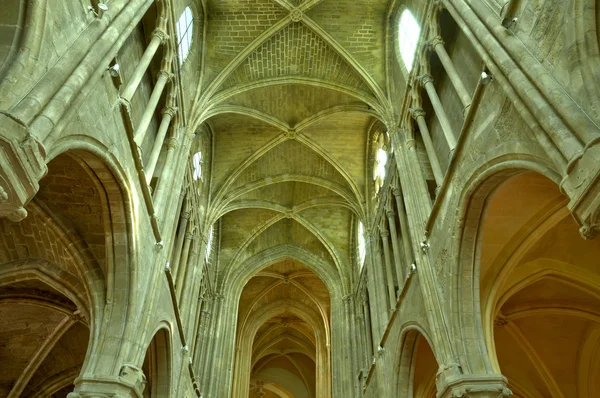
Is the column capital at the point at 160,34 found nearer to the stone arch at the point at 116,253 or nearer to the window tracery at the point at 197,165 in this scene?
the stone arch at the point at 116,253

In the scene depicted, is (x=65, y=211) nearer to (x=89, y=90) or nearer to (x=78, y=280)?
(x=78, y=280)

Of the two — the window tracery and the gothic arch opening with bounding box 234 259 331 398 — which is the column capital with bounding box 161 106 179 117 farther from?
the gothic arch opening with bounding box 234 259 331 398

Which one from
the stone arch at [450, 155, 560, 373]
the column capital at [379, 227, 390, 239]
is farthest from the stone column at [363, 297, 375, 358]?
the stone arch at [450, 155, 560, 373]

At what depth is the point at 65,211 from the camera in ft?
30.0

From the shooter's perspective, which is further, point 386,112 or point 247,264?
point 247,264

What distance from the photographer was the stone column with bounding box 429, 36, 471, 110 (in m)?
9.00

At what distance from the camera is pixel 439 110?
34.1ft

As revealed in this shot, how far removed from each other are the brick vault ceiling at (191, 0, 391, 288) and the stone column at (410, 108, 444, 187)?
2.66 meters

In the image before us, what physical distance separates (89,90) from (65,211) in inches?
138

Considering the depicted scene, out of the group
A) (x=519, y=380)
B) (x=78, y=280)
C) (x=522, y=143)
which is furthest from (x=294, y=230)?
(x=522, y=143)

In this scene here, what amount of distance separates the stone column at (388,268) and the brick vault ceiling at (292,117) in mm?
3358

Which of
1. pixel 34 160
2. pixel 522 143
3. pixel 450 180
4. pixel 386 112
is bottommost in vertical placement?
pixel 34 160

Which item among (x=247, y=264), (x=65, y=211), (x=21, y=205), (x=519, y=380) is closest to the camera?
(x=21, y=205)

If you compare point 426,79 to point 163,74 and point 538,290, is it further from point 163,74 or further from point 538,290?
point 163,74
